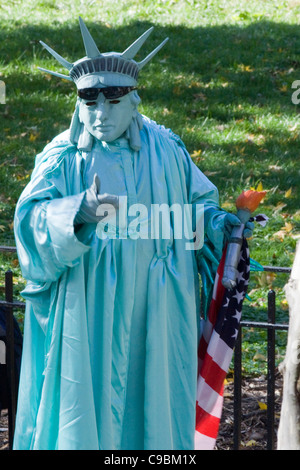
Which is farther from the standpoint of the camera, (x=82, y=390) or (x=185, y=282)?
(x=185, y=282)

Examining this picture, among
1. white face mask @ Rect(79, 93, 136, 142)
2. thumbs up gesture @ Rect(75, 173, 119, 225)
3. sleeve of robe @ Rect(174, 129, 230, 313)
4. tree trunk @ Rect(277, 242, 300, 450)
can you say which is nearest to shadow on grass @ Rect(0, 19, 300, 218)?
sleeve of robe @ Rect(174, 129, 230, 313)

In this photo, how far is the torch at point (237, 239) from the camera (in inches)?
138

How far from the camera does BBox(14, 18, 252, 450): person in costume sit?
3.38 m

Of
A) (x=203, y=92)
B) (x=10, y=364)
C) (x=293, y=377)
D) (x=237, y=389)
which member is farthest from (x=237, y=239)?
(x=203, y=92)

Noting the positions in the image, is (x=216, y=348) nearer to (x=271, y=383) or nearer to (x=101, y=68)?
(x=271, y=383)

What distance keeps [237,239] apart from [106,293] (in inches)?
23.7

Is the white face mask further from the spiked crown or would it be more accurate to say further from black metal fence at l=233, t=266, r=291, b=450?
black metal fence at l=233, t=266, r=291, b=450

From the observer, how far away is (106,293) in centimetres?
341

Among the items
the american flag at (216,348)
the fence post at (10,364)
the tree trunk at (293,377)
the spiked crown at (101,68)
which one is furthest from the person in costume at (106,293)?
the fence post at (10,364)

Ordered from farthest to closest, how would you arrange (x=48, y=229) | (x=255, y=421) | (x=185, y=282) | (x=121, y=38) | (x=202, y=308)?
(x=121, y=38)
(x=255, y=421)
(x=202, y=308)
(x=185, y=282)
(x=48, y=229)

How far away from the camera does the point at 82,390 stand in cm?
335

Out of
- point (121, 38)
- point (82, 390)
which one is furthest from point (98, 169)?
point (121, 38)
